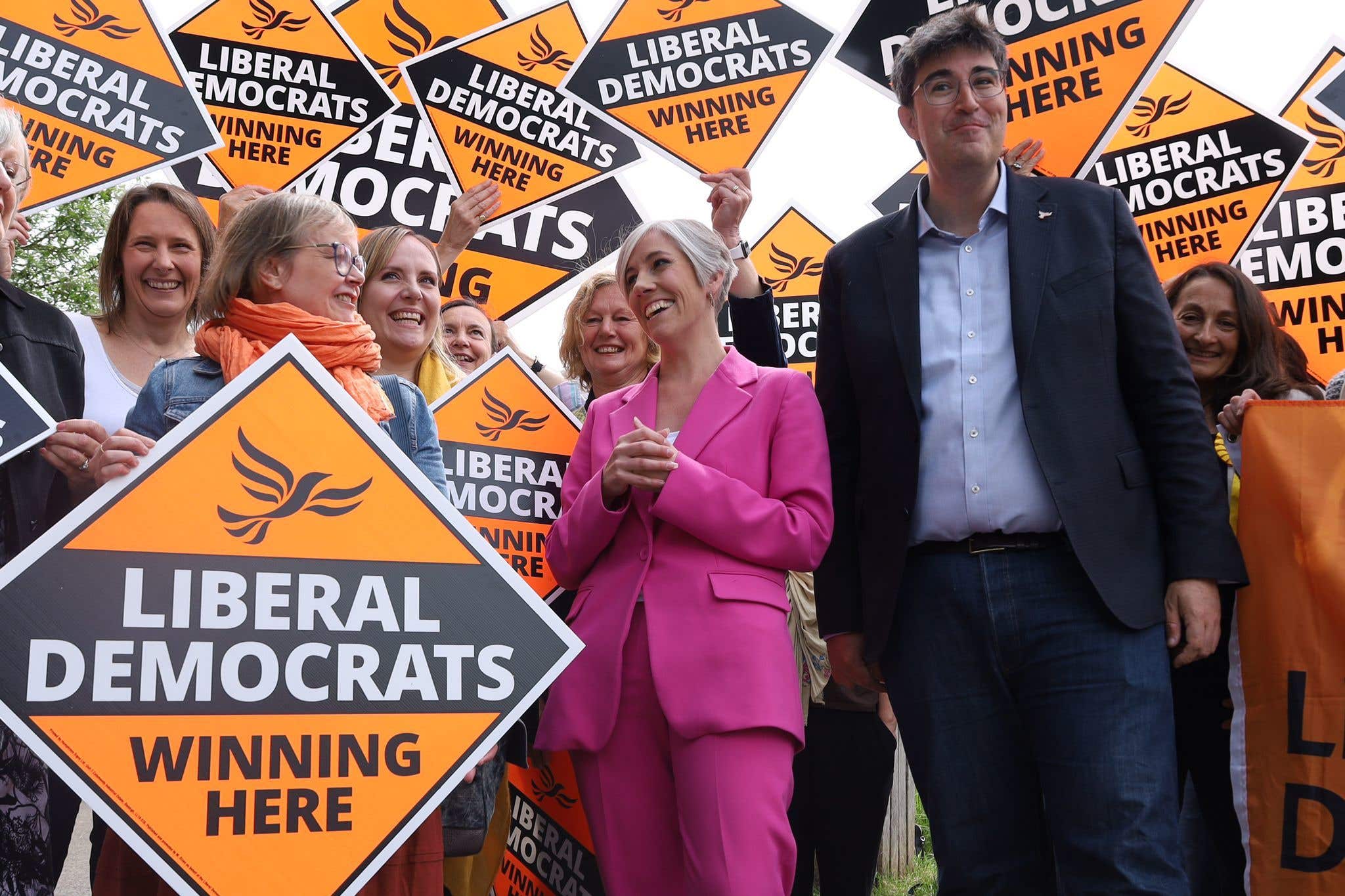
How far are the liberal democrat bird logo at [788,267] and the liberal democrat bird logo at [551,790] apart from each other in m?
3.25

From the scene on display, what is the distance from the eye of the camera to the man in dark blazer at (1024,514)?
2.53 metres

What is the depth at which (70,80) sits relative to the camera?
190 inches

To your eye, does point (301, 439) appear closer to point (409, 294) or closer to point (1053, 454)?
point (1053, 454)

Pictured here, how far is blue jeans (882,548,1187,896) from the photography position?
8.09 feet

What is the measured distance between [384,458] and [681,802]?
1.04 m

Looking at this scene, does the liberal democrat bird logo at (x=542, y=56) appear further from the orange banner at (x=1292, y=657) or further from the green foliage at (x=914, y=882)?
the orange banner at (x=1292, y=657)

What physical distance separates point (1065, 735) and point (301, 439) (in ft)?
5.17

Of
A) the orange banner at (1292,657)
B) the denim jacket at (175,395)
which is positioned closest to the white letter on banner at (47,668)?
the denim jacket at (175,395)

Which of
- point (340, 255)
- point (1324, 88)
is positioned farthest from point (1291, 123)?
point (340, 255)

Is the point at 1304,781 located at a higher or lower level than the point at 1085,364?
lower

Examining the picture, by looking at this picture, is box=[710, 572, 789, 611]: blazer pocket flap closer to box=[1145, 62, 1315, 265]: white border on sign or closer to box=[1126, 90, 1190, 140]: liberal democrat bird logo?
box=[1145, 62, 1315, 265]: white border on sign

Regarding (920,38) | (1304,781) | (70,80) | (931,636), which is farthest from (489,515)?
(70,80)

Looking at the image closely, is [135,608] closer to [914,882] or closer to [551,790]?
[551,790]

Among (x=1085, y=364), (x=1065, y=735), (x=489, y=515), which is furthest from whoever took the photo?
(x=489, y=515)
